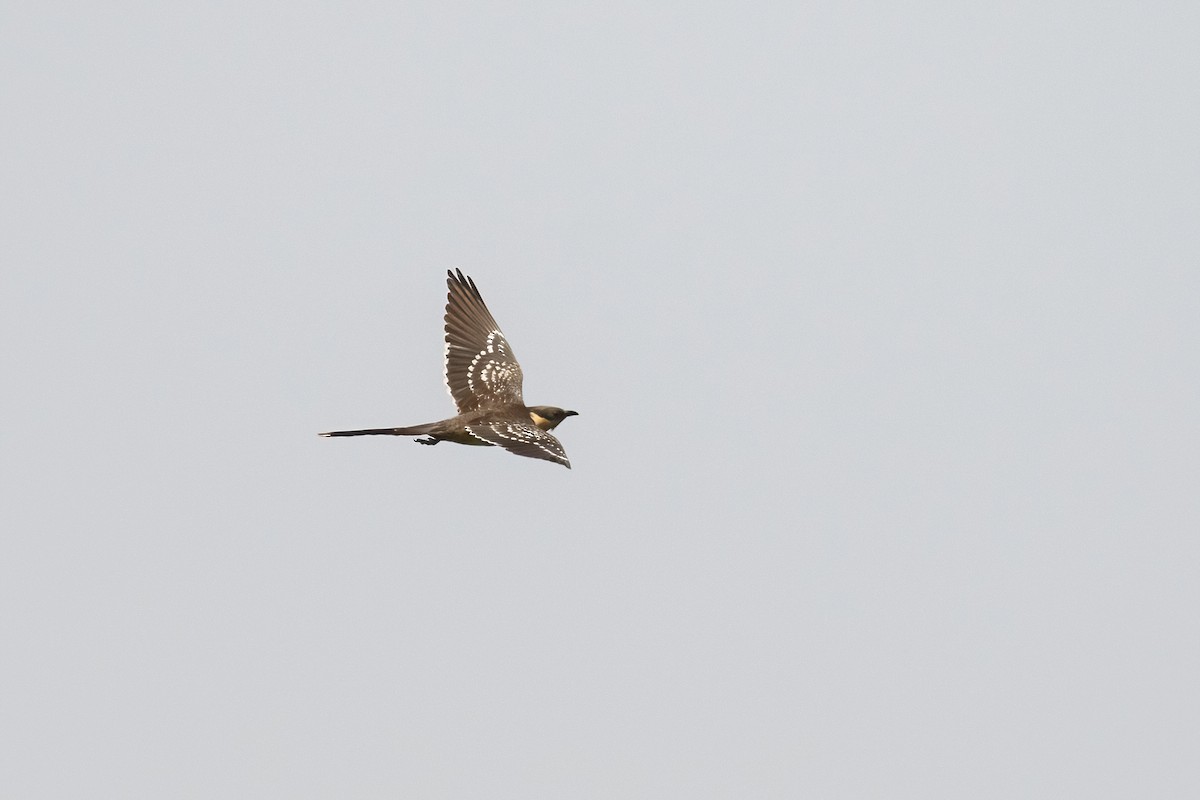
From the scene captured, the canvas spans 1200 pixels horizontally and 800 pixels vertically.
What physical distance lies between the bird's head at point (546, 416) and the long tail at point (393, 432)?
1854 millimetres

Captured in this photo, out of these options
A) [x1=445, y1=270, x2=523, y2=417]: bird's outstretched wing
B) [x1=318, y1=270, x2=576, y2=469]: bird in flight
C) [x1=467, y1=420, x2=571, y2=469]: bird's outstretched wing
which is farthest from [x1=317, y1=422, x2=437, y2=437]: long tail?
[x1=445, y1=270, x2=523, y2=417]: bird's outstretched wing

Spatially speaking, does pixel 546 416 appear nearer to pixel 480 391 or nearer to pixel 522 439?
pixel 480 391

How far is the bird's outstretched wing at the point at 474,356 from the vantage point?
26047 mm

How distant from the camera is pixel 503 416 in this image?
989 inches

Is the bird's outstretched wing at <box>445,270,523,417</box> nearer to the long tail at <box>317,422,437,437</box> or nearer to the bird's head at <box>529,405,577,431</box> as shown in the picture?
the bird's head at <box>529,405,577,431</box>

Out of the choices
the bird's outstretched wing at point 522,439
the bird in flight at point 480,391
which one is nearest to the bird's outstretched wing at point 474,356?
the bird in flight at point 480,391

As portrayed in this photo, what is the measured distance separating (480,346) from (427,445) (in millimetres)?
3121

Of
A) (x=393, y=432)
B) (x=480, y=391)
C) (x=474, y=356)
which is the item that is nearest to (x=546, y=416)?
(x=480, y=391)

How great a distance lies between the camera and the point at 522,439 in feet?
74.7

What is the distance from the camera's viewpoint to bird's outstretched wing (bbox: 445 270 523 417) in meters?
26.0

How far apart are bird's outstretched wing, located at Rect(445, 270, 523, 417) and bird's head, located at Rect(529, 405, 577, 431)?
0.43 m

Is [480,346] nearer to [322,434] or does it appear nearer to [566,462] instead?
[322,434]

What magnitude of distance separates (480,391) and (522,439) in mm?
3527

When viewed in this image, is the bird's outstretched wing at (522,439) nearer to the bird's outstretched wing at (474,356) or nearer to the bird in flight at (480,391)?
the bird in flight at (480,391)
